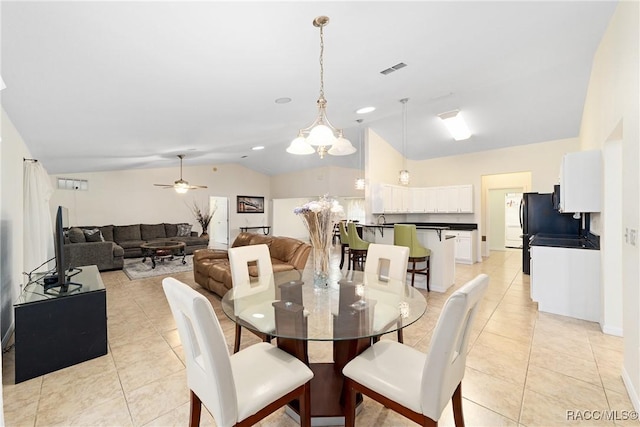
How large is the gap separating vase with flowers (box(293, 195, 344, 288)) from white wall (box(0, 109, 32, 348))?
2.69m

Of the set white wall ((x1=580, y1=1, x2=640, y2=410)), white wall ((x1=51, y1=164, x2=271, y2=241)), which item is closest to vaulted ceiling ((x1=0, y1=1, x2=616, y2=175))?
white wall ((x1=580, y1=1, x2=640, y2=410))

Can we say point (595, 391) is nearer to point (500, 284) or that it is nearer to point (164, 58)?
point (500, 284)

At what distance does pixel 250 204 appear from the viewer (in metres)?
10.3

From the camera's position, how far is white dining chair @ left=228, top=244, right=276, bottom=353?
5.31 ft

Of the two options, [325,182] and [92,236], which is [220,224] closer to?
[325,182]

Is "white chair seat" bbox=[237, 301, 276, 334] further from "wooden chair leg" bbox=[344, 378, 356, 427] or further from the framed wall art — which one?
the framed wall art

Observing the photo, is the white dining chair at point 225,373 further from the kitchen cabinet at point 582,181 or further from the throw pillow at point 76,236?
the throw pillow at point 76,236

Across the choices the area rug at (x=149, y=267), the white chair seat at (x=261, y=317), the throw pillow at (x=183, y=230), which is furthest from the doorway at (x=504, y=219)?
the throw pillow at (x=183, y=230)

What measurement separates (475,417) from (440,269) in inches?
111

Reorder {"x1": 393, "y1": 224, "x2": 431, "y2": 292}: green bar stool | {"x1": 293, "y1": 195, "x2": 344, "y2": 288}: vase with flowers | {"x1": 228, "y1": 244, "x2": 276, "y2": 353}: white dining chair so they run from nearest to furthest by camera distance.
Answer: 1. {"x1": 228, "y1": 244, "x2": 276, "y2": 353}: white dining chair
2. {"x1": 293, "y1": 195, "x2": 344, "y2": 288}: vase with flowers
3. {"x1": 393, "y1": 224, "x2": 431, "y2": 292}: green bar stool

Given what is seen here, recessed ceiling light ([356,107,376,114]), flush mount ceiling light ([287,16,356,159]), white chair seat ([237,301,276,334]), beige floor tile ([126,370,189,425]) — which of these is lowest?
beige floor tile ([126,370,189,425])

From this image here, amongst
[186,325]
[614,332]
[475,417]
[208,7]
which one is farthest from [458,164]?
[186,325]

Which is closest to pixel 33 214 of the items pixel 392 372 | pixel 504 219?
pixel 392 372

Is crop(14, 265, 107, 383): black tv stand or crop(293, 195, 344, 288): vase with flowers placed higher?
crop(293, 195, 344, 288): vase with flowers
